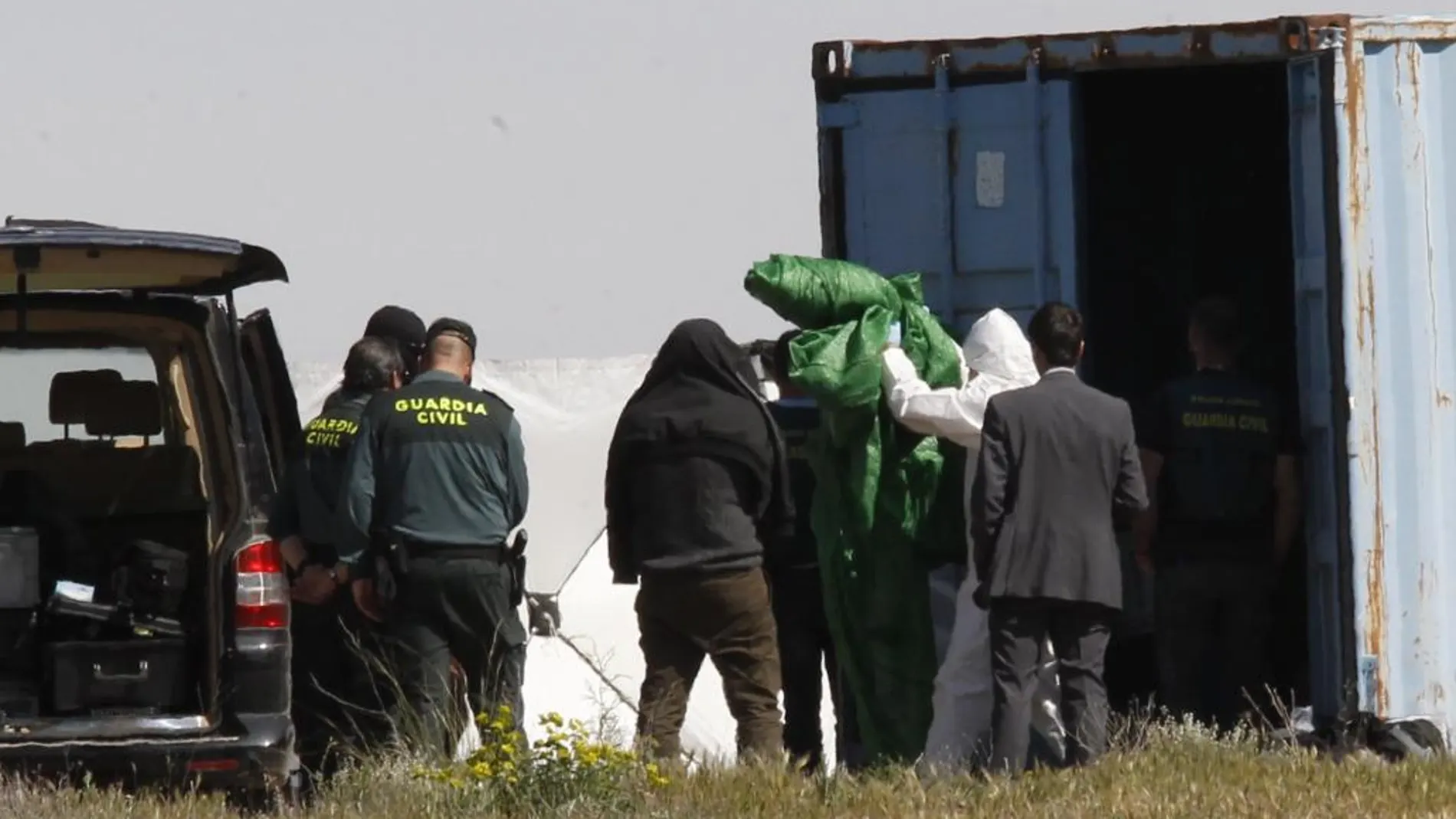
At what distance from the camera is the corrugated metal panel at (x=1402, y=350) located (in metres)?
8.51

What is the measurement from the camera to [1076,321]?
825cm

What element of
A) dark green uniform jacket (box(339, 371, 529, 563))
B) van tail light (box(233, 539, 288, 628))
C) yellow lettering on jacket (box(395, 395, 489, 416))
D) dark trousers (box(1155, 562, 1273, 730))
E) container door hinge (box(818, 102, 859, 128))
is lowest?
dark trousers (box(1155, 562, 1273, 730))

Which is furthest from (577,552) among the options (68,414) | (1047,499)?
(1047,499)

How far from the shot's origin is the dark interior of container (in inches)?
406

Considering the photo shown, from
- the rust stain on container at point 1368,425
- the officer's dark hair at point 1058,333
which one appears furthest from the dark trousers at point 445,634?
the rust stain on container at point 1368,425

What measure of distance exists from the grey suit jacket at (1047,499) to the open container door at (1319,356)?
0.88m

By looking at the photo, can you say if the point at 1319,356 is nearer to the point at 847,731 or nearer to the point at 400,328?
the point at 847,731

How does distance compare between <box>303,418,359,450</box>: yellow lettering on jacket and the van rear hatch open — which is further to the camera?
<box>303,418,359,450</box>: yellow lettering on jacket

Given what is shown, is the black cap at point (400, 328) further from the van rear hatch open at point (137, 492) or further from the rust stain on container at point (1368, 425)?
the rust stain on container at point (1368, 425)

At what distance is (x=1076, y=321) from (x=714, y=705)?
3374 mm

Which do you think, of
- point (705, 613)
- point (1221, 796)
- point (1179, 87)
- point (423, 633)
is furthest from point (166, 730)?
point (1179, 87)

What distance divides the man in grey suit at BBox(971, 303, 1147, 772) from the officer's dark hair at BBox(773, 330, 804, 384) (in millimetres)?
891

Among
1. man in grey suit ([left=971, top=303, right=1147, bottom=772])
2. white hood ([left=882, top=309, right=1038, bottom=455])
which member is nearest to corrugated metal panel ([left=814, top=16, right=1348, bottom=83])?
white hood ([left=882, top=309, right=1038, bottom=455])

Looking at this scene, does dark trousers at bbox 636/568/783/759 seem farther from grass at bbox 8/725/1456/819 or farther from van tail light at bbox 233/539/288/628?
van tail light at bbox 233/539/288/628
